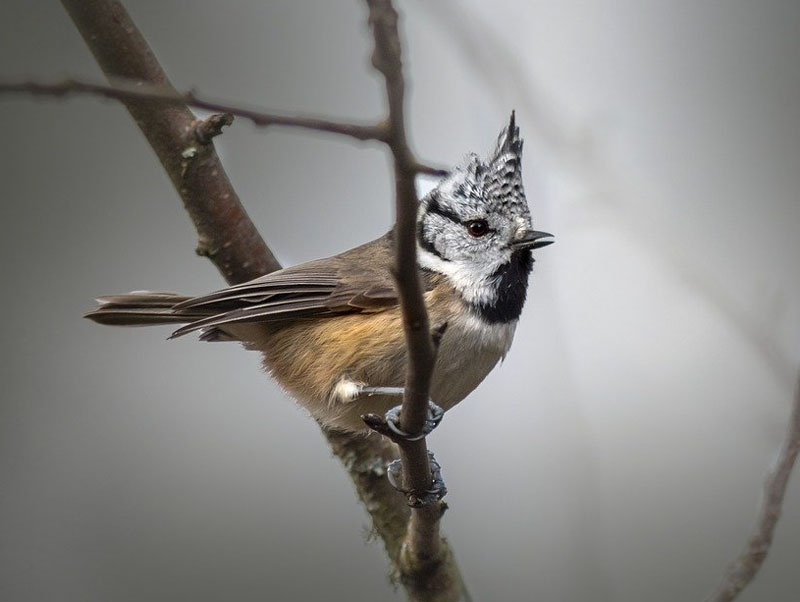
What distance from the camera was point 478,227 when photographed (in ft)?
11.9

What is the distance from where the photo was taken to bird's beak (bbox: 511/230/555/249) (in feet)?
11.2

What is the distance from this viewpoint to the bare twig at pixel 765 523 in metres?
2.33

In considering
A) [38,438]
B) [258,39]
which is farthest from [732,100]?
[38,438]

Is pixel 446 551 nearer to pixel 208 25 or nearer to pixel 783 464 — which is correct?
pixel 783 464

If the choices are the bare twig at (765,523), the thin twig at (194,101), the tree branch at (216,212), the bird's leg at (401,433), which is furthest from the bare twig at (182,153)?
the bare twig at (765,523)

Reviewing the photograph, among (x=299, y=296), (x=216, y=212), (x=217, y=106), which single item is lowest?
(x=217, y=106)

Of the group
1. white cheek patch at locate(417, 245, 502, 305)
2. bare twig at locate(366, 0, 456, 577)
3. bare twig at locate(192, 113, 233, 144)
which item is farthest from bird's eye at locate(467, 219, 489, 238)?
bare twig at locate(366, 0, 456, 577)

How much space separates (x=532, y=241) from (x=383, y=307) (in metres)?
0.60

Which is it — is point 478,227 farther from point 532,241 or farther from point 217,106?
point 217,106

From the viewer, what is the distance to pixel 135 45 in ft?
11.0

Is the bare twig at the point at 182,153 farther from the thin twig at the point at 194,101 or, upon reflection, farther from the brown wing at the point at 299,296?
the thin twig at the point at 194,101

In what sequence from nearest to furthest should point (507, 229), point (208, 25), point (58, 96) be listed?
1. point (58, 96)
2. point (507, 229)
3. point (208, 25)

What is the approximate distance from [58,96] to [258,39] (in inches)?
238

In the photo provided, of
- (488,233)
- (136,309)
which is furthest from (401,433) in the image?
(136,309)
